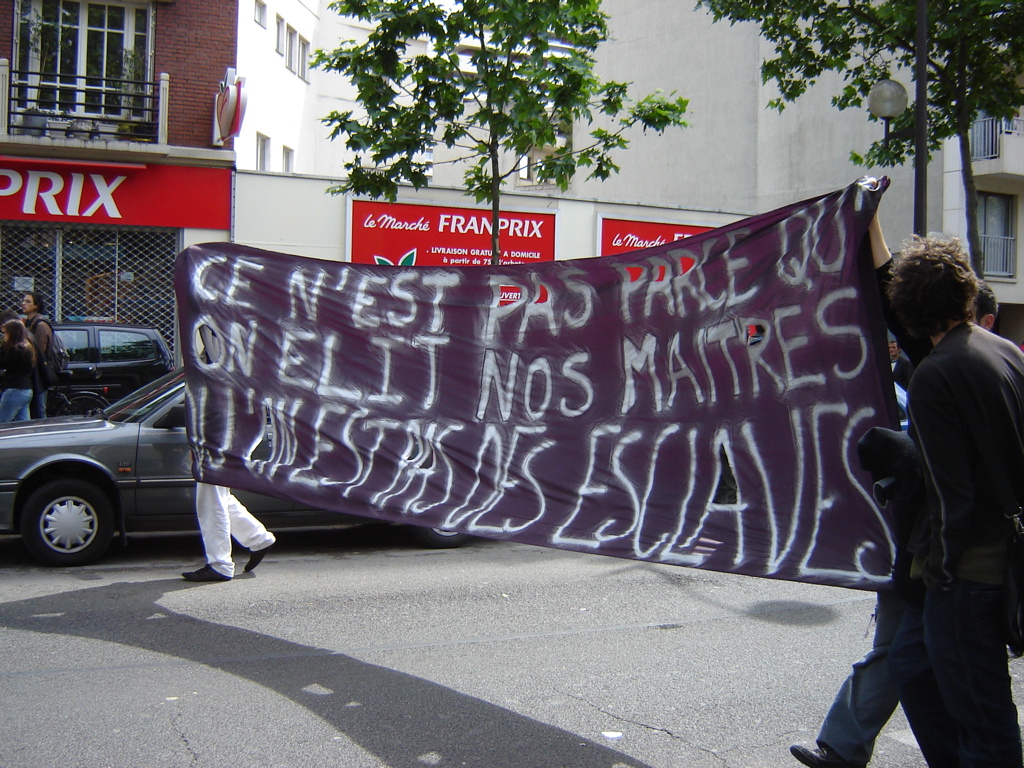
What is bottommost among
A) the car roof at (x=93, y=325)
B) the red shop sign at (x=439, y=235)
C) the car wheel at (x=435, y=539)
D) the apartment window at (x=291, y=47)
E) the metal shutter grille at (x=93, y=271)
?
the car wheel at (x=435, y=539)

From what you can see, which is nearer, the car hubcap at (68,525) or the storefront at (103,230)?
the car hubcap at (68,525)

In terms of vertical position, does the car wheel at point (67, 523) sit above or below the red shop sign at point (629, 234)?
below

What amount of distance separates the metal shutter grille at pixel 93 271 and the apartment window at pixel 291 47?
913 centimetres

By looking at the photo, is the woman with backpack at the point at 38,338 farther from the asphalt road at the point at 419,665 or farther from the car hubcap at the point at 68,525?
the car hubcap at the point at 68,525

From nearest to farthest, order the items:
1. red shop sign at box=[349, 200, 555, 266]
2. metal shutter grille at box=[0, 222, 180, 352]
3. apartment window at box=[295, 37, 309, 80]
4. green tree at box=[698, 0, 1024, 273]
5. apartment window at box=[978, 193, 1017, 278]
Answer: green tree at box=[698, 0, 1024, 273] → metal shutter grille at box=[0, 222, 180, 352] → red shop sign at box=[349, 200, 555, 266] → apartment window at box=[978, 193, 1017, 278] → apartment window at box=[295, 37, 309, 80]

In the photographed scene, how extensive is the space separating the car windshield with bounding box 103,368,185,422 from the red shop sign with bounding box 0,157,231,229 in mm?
9664

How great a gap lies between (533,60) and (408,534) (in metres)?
5.79

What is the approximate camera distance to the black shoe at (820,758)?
3549 millimetres

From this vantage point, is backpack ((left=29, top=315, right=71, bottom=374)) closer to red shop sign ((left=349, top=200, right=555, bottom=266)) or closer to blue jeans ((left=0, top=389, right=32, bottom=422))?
blue jeans ((left=0, top=389, right=32, bottom=422))

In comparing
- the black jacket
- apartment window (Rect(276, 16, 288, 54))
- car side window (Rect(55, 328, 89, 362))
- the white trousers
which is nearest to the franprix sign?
the white trousers

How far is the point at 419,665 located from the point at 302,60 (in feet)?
76.6

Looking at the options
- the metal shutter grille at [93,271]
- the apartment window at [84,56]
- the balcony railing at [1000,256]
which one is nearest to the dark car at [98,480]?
the metal shutter grille at [93,271]

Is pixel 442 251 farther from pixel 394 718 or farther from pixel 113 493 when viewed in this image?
pixel 394 718

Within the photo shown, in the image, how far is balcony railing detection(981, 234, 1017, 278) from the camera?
25.0m
